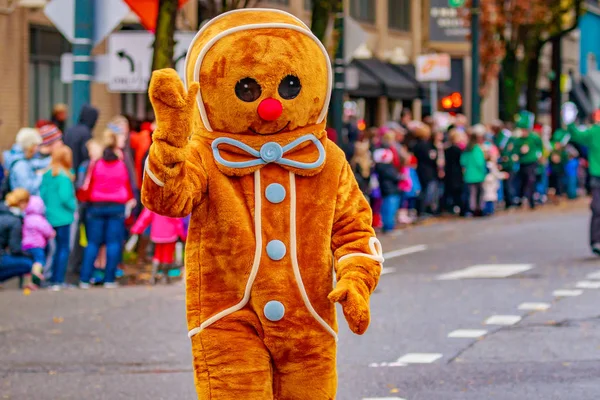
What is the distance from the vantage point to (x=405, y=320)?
11.4m

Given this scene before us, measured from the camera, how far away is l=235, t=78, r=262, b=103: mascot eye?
527 cm

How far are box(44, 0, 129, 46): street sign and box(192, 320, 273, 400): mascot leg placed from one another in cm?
1098

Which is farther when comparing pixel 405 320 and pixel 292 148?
pixel 405 320

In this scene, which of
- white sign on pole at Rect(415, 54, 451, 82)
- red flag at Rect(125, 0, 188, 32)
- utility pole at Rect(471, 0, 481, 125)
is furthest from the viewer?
utility pole at Rect(471, 0, 481, 125)

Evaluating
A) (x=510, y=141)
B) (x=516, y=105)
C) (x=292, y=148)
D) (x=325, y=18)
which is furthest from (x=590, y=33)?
(x=292, y=148)

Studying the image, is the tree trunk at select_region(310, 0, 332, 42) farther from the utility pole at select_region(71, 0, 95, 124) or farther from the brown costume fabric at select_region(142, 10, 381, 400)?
the brown costume fabric at select_region(142, 10, 381, 400)

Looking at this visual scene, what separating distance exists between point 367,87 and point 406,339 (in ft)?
89.4

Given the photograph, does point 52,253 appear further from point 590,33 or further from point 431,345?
point 590,33

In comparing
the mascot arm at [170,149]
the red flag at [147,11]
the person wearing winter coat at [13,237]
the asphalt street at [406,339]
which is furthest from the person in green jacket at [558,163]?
the mascot arm at [170,149]

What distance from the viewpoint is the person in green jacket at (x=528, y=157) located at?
92.5ft

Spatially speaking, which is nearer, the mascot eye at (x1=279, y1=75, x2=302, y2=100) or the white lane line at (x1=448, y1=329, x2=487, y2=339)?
the mascot eye at (x1=279, y1=75, x2=302, y2=100)

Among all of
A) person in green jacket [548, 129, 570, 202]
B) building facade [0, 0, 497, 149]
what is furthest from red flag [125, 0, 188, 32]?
person in green jacket [548, 129, 570, 202]

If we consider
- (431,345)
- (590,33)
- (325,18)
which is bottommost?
(431,345)

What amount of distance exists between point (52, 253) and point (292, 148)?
31.7ft
